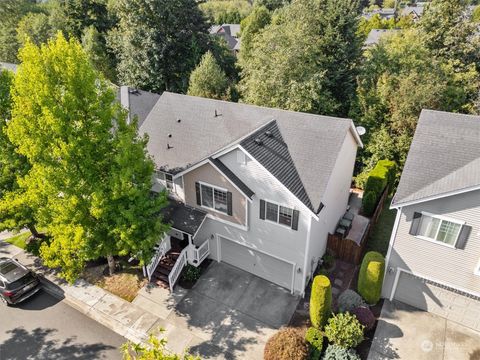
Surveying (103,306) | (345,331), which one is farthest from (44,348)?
(345,331)

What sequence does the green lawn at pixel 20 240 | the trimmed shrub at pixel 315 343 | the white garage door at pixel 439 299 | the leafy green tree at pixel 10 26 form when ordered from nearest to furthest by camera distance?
the trimmed shrub at pixel 315 343
the white garage door at pixel 439 299
the green lawn at pixel 20 240
the leafy green tree at pixel 10 26

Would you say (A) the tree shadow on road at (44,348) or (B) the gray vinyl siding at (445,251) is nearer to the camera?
(B) the gray vinyl siding at (445,251)

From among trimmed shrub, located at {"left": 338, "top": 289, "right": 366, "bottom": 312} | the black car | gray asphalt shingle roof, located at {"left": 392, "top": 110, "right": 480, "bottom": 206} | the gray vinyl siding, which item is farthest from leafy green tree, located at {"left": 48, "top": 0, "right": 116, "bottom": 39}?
the gray vinyl siding

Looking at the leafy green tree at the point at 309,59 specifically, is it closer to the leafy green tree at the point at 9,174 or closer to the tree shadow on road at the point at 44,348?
the leafy green tree at the point at 9,174

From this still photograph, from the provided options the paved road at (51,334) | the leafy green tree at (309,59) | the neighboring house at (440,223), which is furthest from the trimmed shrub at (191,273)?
the leafy green tree at (309,59)

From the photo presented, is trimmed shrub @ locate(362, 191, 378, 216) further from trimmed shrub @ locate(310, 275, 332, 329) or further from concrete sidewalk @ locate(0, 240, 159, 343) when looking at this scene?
concrete sidewalk @ locate(0, 240, 159, 343)

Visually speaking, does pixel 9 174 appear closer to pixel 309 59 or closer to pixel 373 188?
pixel 373 188

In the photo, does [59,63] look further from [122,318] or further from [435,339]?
[435,339]
